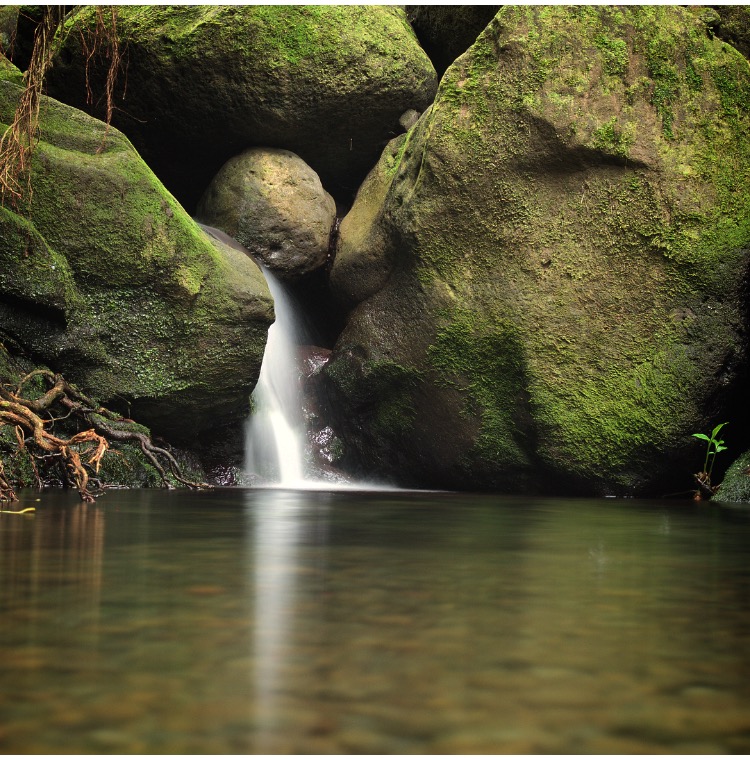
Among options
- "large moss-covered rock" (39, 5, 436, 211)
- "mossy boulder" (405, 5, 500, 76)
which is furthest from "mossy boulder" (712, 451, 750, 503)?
"mossy boulder" (405, 5, 500, 76)

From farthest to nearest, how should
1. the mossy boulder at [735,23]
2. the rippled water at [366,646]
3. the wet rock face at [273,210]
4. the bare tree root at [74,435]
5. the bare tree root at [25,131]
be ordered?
the wet rock face at [273,210] < the mossy boulder at [735,23] < the bare tree root at [25,131] < the bare tree root at [74,435] < the rippled water at [366,646]

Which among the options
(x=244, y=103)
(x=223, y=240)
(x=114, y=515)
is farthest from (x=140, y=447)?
(x=244, y=103)

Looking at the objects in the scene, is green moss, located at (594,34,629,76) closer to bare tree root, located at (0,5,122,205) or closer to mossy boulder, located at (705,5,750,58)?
mossy boulder, located at (705,5,750,58)

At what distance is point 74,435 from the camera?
7605 mm

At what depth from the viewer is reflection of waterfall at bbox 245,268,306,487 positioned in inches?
387

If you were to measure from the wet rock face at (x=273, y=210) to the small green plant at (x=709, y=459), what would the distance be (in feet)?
16.1

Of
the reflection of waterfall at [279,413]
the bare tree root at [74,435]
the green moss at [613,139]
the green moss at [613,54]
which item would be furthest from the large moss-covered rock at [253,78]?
the bare tree root at [74,435]

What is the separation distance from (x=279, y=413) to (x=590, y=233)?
397cm

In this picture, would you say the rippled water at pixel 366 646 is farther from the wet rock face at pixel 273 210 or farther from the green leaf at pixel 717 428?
the wet rock face at pixel 273 210

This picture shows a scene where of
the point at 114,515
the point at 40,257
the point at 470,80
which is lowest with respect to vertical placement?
the point at 114,515

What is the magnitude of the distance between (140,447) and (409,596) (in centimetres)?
637

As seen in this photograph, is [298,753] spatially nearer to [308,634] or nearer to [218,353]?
[308,634]

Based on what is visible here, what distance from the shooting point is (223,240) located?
32.5ft

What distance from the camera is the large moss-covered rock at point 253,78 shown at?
1010 centimetres
